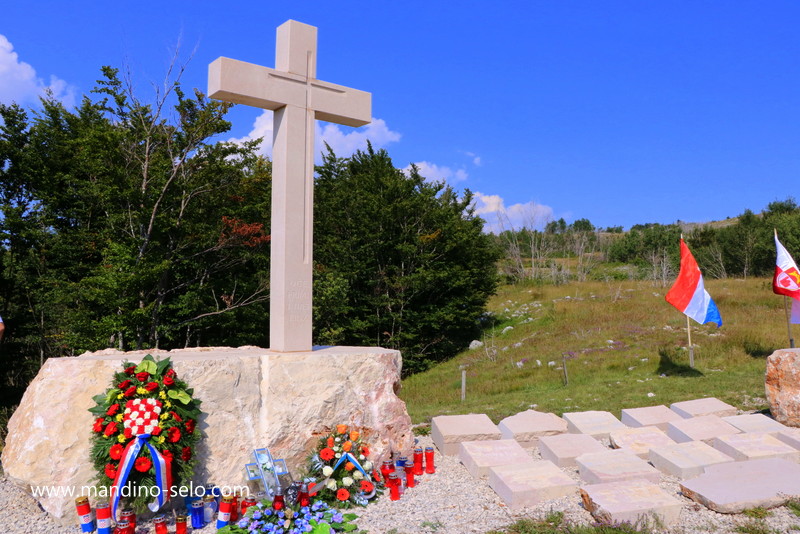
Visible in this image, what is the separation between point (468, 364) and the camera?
1925 cm

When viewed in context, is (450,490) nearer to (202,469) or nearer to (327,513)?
(327,513)

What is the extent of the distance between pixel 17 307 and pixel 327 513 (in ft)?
50.5

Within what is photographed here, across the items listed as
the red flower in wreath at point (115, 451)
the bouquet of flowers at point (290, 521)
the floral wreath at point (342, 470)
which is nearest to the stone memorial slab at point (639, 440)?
the floral wreath at point (342, 470)

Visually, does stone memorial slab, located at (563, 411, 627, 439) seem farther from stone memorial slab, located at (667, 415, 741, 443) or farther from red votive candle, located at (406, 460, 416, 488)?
red votive candle, located at (406, 460, 416, 488)

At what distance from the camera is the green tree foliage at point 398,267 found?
71.8 feet

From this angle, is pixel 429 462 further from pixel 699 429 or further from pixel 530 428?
pixel 699 429

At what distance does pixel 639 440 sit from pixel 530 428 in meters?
1.30

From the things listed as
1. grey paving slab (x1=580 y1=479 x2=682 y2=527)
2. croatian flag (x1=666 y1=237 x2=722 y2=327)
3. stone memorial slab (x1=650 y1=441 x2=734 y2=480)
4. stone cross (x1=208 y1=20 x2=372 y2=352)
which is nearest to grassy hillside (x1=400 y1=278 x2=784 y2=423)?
croatian flag (x1=666 y1=237 x2=722 y2=327)

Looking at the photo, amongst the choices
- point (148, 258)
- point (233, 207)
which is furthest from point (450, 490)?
point (233, 207)

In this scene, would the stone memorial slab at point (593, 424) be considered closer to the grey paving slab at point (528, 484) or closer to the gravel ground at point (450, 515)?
the gravel ground at point (450, 515)

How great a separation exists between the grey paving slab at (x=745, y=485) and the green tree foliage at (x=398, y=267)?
16157 millimetres

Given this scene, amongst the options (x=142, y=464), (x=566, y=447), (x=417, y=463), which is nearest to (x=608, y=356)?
(x=566, y=447)

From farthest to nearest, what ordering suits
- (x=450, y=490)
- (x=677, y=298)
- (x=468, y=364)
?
(x=468, y=364), (x=677, y=298), (x=450, y=490)

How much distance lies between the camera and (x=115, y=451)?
433cm
